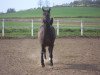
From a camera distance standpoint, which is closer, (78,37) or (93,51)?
(93,51)

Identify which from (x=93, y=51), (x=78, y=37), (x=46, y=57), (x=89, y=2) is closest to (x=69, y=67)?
(x=46, y=57)

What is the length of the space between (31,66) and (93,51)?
4.77 metres

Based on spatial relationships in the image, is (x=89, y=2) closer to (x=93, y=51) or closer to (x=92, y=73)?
(x=93, y=51)

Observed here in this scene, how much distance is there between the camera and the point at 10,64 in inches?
440

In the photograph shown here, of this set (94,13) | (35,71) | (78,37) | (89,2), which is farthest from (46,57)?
(89,2)

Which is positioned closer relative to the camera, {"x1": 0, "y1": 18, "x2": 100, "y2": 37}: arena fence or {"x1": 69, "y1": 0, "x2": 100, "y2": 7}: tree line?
{"x1": 0, "y1": 18, "x2": 100, "y2": 37}: arena fence

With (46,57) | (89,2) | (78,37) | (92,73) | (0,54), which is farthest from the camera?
(89,2)

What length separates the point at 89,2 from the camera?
57.1m

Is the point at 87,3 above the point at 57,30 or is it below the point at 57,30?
below

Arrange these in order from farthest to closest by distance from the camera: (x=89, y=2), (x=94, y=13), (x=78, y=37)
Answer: (x=89, y=2) < (x=94, y=13) < (x=78, y=37)

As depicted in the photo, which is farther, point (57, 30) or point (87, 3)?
point (87, 3)

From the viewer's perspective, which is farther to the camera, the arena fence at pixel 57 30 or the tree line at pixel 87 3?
the tree line at pixel 87 3

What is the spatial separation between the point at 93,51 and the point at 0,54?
4.61 meters

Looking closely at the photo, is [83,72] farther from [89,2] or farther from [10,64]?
[89,2]
